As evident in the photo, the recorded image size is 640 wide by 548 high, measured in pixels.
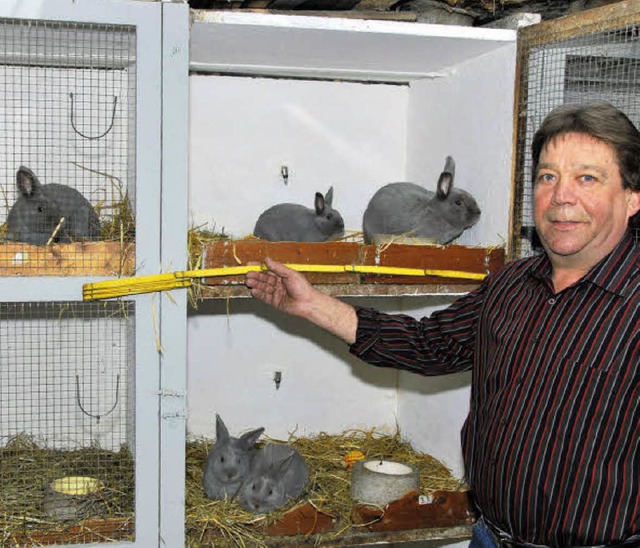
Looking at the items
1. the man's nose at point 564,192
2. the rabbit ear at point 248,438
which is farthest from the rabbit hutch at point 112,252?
the man's nose at point 564,192

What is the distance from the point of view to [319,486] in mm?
3352

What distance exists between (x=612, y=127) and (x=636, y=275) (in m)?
0.35

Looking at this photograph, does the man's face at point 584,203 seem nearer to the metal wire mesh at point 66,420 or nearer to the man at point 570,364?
the man at point 570,364

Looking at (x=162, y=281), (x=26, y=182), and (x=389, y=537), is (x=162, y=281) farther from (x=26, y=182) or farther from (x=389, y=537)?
(x=389, y=537)

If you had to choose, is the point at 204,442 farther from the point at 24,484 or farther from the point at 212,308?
the point at 24,484

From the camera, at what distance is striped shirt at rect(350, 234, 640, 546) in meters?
1.91

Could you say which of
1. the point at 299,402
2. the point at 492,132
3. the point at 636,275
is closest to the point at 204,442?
the point at 299,402

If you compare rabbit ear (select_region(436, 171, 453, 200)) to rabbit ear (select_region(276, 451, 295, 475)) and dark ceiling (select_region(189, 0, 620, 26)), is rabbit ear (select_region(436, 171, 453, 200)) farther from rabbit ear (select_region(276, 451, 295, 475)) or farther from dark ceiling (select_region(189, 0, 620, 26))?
rabbit ear (select_region(276, 451, 295, 475))

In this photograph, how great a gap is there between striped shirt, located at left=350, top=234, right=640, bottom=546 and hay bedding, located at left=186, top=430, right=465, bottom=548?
3.11ft

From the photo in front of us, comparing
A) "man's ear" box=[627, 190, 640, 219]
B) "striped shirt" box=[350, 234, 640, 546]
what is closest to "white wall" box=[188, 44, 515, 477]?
"striped shirt" box=[350, 234, 640, 546]

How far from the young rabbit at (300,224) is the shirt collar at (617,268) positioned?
1.45 metres

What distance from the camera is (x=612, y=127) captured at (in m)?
2.04

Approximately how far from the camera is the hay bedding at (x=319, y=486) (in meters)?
2.89

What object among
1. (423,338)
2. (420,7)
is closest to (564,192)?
(423,338)
